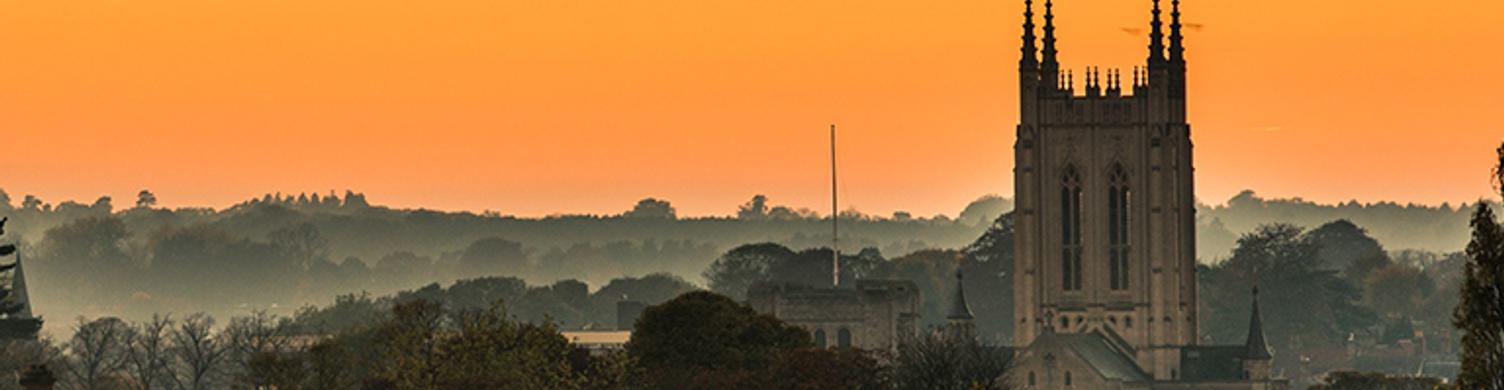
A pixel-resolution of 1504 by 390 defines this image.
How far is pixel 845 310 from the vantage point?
581 ft

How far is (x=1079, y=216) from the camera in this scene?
608 ft

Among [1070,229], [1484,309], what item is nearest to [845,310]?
[1070,229]

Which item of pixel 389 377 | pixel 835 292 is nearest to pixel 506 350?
pixel 389 377

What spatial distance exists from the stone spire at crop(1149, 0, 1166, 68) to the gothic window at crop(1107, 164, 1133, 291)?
4.40 metres

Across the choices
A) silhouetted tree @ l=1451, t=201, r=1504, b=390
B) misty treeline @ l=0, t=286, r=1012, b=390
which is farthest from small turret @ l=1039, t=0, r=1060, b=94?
silhouetted tree @ l=1451, t=201, r=1504, b=390

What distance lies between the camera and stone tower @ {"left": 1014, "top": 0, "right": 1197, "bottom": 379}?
18312 centimetres

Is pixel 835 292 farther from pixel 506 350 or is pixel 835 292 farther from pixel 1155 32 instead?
pixel 506 350

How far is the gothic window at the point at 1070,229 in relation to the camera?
605ft

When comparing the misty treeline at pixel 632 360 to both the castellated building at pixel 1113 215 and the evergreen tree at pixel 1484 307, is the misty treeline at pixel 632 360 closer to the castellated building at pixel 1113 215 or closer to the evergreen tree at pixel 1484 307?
the evergreen tree at pixel 1484 307

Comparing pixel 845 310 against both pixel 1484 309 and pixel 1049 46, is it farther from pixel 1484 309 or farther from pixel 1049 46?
pixel 1484 309

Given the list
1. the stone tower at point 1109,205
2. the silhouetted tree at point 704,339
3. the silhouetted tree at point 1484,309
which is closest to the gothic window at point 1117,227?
the stone tower at point 1109,205

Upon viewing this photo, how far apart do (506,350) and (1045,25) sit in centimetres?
7626

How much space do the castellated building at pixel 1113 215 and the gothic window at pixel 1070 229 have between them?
4 cm

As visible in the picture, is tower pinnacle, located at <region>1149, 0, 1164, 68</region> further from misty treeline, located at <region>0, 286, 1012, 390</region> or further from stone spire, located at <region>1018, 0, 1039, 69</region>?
misty treeline, located at <region>0, 286, 1012, 390</region>
